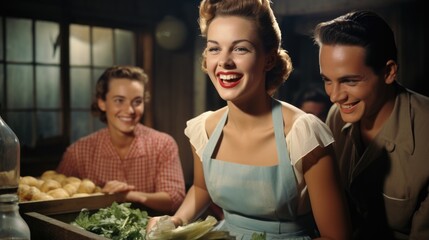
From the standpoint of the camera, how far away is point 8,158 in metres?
2.45

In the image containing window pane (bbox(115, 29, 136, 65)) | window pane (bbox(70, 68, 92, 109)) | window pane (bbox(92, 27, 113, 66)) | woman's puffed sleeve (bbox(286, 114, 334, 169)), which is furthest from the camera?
window pane (bbox(115, 29, 136, 65))

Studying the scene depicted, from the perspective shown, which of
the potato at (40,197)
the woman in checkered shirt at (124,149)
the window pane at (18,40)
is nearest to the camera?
the potato at (40,197)

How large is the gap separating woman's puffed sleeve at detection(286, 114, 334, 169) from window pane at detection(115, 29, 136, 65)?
187 inches

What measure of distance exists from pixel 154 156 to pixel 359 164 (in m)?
2.05

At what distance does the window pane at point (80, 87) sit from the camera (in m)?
6.23

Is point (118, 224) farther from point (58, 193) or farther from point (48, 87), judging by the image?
point (48, 87)

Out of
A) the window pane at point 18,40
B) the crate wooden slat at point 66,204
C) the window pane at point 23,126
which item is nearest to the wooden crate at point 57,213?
the crate wooden slat at point 66,204

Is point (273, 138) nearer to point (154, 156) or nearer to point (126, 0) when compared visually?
point (154, 156)

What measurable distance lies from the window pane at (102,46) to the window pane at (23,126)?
3.64ft

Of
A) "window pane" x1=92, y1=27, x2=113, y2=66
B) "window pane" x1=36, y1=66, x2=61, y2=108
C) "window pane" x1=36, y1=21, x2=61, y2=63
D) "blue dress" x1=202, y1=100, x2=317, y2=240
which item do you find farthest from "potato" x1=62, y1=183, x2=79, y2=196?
"window pane" x1=92, y1=27, x2=113, y2=66

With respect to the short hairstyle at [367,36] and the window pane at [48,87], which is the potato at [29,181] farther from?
the window pane at [48,87]

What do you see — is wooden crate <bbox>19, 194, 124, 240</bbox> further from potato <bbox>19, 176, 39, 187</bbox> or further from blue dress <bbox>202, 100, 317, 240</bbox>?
blue dress <bbox>202, 100, 317, 240</bbox>

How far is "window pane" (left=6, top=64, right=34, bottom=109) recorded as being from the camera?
5.69 metres

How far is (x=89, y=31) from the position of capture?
626cm
